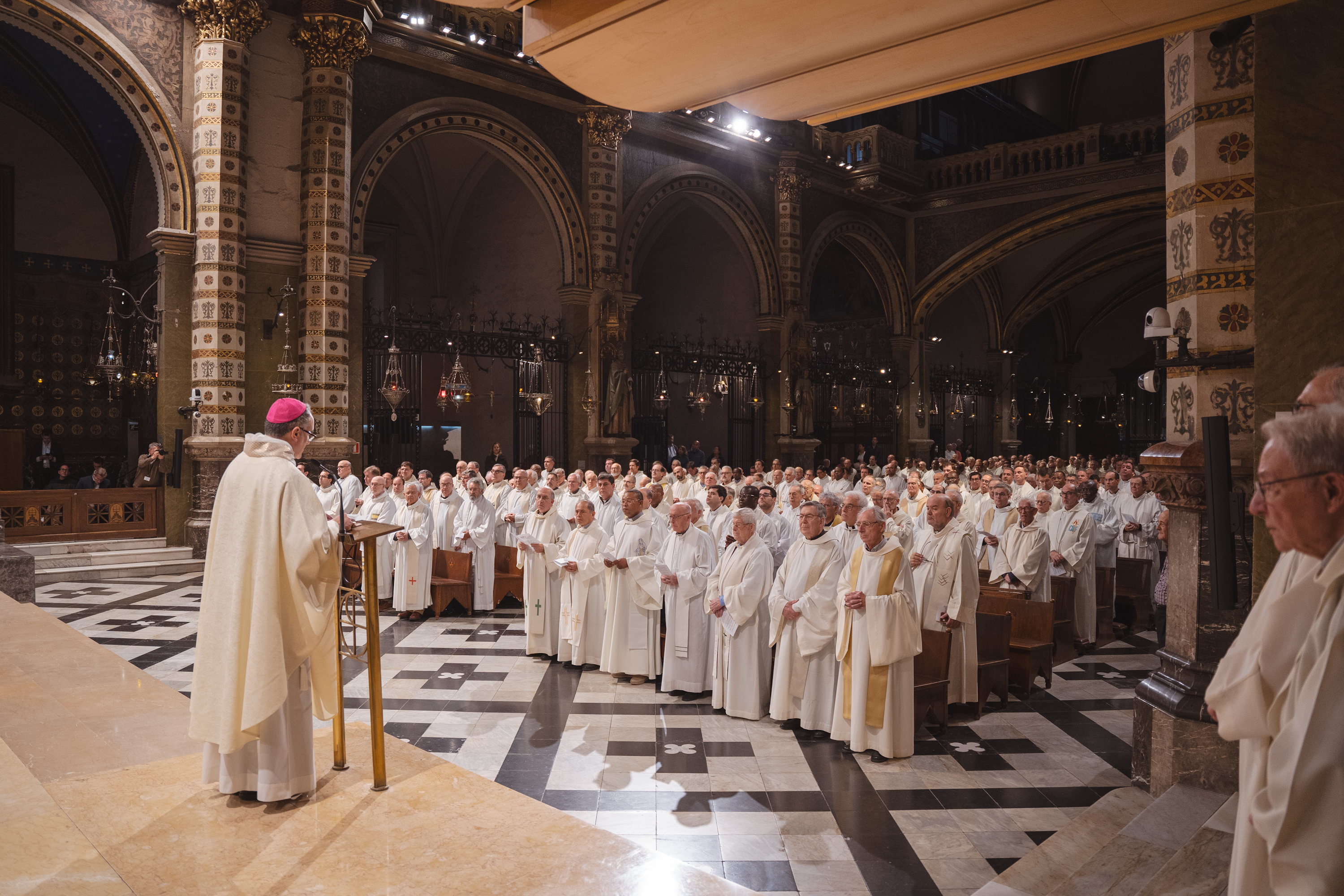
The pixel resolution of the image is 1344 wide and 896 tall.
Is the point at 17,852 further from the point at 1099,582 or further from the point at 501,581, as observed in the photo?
the point at 1099,582

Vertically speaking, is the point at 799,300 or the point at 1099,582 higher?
the point at 799,300

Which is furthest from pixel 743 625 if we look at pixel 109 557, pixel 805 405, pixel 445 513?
pixel 805 405

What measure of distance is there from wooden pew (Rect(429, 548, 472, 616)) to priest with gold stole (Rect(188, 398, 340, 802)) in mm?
6313

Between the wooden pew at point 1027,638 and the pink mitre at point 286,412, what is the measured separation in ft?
17.9

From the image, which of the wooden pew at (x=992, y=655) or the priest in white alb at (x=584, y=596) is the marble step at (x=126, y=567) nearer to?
the priest in white alb at (x=584, y=596)

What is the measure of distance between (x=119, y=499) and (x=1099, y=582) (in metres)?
12.2

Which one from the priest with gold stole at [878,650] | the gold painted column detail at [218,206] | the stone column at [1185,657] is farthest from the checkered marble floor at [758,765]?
the gold painted column detail at [218,206]

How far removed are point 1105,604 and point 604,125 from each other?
1222 centimetres

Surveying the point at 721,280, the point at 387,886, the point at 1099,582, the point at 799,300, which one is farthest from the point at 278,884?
the point at 721,280

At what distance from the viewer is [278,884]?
2920 millimetres

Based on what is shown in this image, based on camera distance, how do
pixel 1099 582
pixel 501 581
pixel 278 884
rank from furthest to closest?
pixel 501 581 < pixel 1099 582 < pixel 278 884

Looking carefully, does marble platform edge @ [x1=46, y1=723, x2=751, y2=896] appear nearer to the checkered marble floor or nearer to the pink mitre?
the checkered marble floor

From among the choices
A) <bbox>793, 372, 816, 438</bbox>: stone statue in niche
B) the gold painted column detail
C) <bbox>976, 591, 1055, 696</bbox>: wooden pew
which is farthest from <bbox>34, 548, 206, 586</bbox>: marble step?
<bbox>793, 372, 816, 438</bbox>: stone statue in niche

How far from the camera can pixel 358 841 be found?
10.6ft
